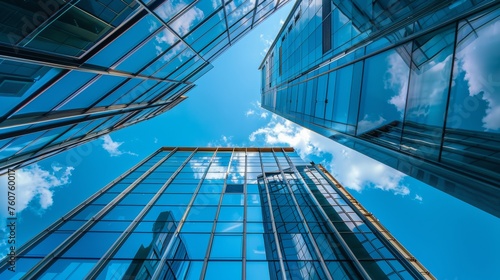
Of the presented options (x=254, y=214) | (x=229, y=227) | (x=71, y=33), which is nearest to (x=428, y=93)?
(x=254, y=214)

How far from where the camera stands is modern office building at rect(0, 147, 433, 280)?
8.14 metres

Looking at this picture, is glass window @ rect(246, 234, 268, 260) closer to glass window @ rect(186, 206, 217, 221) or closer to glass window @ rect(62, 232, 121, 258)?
glass window @ rect(186, 206, 217, 221)

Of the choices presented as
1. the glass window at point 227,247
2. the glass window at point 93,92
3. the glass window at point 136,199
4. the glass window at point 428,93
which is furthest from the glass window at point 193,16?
the glass window at point 136,199

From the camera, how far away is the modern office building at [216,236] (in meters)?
8.14

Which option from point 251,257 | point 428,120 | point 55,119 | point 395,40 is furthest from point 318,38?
point 55,119

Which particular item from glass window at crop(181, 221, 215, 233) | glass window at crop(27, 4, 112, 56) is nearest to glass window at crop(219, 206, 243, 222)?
glass window at crop(181, 221, 215, 233)

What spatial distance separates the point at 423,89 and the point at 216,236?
350 inches

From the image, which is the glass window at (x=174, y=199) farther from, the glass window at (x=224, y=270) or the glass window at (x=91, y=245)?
the glass window at (x=224, y=270)

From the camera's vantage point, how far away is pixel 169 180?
52.1ft

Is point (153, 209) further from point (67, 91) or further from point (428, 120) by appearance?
point (428, 120)

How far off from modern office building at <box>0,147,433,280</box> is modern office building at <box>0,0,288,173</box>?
4.30m

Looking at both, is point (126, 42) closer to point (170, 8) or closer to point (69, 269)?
point (170, 8)

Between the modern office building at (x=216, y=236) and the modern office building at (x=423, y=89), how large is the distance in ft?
12.9

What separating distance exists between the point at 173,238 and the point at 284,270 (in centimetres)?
458
